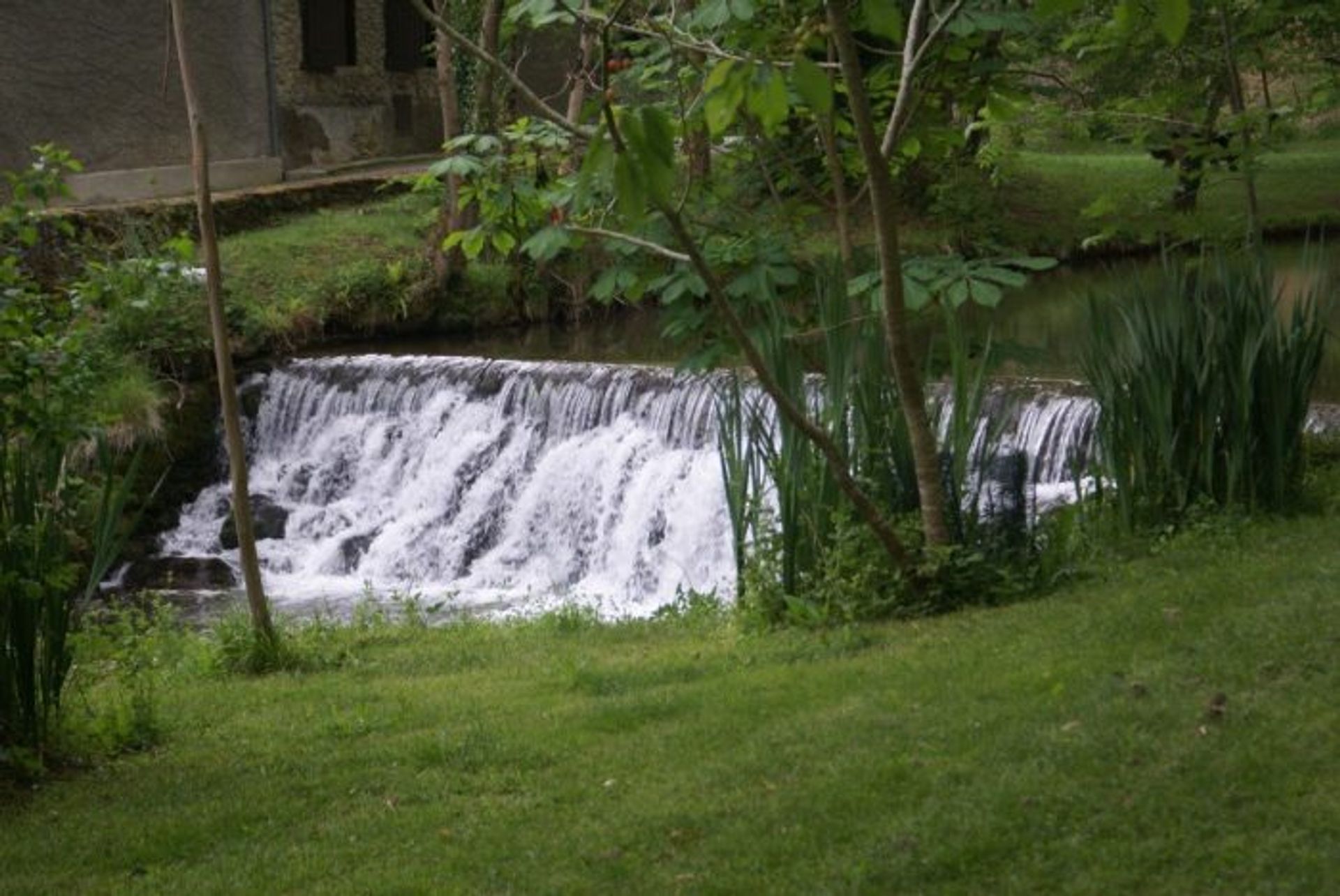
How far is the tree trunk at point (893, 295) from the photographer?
6301 mm

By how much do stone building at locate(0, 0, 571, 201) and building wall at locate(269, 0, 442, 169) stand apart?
21 mm

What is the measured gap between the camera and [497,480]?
14859mm

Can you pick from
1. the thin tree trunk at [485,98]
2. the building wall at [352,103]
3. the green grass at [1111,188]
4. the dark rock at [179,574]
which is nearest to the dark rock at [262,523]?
the dark rock at [179,574]

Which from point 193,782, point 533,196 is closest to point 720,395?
point 533,196

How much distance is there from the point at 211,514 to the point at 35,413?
963 centimetres

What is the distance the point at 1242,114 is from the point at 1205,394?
7.93 feet

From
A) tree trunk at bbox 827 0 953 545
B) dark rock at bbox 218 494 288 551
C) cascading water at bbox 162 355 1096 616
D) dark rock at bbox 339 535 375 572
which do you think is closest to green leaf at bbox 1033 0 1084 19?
tree trunk at bbox 827 0 953 545

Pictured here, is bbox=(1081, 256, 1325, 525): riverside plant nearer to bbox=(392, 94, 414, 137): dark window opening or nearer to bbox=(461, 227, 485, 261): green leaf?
bbox=(461, 227, 485, 261): green leaf

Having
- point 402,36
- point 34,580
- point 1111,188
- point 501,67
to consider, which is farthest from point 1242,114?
point 402,36

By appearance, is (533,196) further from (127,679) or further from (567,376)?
(567,376)

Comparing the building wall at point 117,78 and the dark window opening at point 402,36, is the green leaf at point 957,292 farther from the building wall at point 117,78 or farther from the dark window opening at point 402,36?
the dark window opening at point 402,36

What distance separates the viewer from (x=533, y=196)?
6969 mm

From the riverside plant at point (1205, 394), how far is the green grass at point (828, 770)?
364mm

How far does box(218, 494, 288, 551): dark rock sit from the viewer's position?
49.8 feet
